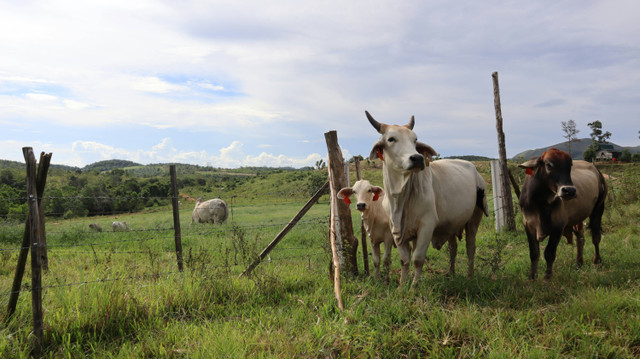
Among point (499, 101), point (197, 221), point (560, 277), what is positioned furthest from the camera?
point (197, 221)

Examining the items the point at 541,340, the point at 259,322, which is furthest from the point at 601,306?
the point at 259,322

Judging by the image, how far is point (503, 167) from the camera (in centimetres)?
1049

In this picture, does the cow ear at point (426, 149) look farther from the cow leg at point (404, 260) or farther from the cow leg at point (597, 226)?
the cow leg at point (597, 226)

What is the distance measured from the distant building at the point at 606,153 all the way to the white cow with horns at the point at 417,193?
68602 millimetres

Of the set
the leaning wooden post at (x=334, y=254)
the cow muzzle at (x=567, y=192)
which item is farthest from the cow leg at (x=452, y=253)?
the leaning wooden post at (x=334, y=254)

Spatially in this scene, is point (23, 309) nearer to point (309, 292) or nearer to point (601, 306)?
point (309, 292)

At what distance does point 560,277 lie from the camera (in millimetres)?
5527

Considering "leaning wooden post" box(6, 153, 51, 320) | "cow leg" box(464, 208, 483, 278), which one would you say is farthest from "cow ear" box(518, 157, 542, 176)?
"leaning wooden post" box(6, 153, 51, 320)

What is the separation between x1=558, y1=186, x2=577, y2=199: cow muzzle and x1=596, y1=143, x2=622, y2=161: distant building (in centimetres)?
6813

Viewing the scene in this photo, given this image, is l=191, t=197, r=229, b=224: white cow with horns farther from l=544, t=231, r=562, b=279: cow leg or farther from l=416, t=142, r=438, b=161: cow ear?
l=544, t=231, r=562, b=279: cow leg

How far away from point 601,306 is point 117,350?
16.4 ft

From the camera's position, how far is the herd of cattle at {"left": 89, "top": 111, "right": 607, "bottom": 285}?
488cm

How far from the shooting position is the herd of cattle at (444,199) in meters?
4.88

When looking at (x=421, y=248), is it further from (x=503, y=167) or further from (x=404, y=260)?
(x=503, y=167)
